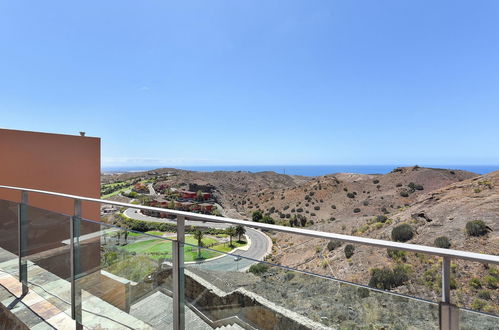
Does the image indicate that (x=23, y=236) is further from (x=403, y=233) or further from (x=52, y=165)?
(x=403, y=233)

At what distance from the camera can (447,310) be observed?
848mm

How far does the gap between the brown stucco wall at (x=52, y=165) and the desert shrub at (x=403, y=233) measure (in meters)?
14.6

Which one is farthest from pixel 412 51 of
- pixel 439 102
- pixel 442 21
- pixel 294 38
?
pixel 439 102

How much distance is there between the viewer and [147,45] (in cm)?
1065

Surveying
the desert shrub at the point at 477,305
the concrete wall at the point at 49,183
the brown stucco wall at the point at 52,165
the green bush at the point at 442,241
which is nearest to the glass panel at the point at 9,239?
the concrete wall at the point at 49,183

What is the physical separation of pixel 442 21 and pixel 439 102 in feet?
69.0

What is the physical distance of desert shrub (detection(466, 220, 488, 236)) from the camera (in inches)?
436

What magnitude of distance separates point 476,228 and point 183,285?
14610mm

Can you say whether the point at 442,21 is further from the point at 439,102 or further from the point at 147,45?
the point at 439,102

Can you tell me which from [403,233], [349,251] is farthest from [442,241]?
[349,251]

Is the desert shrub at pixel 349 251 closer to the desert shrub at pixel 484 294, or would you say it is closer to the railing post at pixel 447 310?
the desert shrub at pixel 484 294

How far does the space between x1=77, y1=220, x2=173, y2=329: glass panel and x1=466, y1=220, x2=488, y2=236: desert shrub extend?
14.5 m

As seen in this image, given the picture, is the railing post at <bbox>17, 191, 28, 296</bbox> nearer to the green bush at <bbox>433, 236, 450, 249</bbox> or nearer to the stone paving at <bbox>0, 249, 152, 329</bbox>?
the stone paving at <bbox>0, 249, 152, 329</bbox>

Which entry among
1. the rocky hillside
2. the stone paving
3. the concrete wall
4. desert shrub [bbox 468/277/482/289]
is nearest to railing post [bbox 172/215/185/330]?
the stone paving
